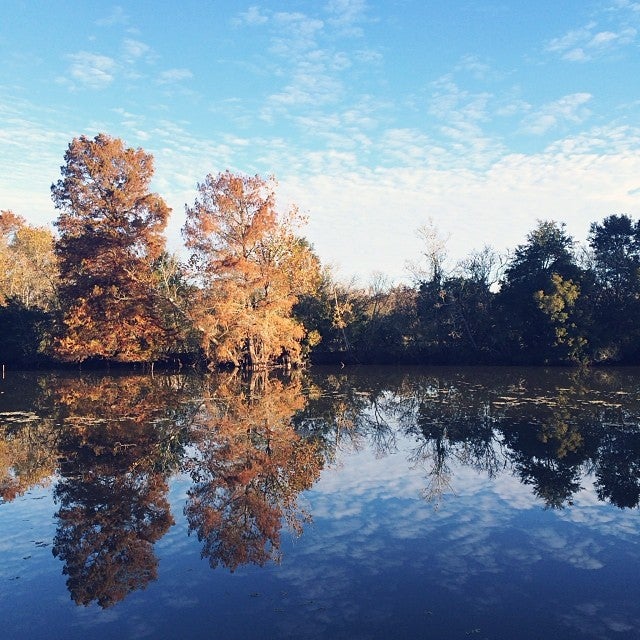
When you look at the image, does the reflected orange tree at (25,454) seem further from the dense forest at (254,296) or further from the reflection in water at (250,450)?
the dense forest at (254,296)

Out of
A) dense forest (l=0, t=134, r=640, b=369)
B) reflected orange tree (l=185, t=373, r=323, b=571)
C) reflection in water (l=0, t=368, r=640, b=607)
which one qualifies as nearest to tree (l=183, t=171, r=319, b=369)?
dense forest (l=0, t=134, r=640, b=369)

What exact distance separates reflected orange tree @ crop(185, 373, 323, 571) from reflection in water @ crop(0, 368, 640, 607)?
32mm

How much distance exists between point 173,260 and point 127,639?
37.3 m

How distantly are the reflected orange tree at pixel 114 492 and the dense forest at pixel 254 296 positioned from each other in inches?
600

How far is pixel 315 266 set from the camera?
120 feet

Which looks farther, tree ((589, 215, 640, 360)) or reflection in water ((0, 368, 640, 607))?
tree ((589, 215, 640, 360))

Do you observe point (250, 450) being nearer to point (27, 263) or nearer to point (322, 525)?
point (322, 525)

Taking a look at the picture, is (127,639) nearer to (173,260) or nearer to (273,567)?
(273,567)

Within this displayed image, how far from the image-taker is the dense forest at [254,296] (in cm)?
3372

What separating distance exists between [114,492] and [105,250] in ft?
93.4

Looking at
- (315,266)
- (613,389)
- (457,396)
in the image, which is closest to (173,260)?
(315,266)

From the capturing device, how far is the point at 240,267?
107 feet

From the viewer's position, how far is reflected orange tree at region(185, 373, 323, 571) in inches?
302

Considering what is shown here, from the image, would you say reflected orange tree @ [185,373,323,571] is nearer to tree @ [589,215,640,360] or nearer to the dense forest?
the dense forest
